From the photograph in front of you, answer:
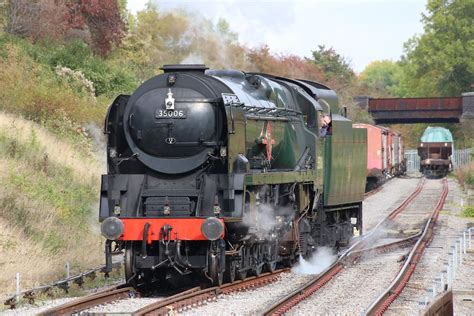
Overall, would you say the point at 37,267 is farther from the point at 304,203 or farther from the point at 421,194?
the point at 421,194

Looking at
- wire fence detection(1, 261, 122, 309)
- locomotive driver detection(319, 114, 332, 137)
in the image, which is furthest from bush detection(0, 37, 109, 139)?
wire fence detection(1, 261, 122, 309)

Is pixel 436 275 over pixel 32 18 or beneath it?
beneath

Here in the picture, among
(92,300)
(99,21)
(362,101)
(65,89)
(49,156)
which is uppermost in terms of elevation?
(99,21)

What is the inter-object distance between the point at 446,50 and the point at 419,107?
14.9 metres

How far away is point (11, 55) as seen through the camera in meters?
27.1

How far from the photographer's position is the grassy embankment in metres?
16.2

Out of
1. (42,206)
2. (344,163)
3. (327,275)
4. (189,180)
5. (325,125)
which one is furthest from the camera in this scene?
(344,163)

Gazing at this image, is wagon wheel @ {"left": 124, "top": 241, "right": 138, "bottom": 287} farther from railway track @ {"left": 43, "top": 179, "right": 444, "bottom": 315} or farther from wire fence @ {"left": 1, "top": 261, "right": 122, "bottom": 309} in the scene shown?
wire fence @ {"left": 1, "top": 261, "right": 122, "bottom": 309}

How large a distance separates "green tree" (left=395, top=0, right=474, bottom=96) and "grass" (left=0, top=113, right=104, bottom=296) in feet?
205

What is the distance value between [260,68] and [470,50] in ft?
111

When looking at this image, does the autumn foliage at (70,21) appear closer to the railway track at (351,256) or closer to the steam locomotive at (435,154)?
the railway track at (351,256)

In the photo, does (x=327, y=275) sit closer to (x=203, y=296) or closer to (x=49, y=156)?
(x=203, y=296)

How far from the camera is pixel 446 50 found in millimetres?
81375

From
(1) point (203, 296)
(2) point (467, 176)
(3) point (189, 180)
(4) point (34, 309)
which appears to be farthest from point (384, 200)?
(4) point (34, 309)
